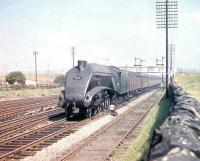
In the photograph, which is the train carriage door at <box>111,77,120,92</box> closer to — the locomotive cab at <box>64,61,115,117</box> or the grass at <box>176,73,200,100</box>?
the locomotive cab at <box>64,61,115,117</box>

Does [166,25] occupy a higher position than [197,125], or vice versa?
[166,25]

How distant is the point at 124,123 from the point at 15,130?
23.0ft

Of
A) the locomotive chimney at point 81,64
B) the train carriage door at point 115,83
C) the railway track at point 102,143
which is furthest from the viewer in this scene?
the train carriage door at point 115,83

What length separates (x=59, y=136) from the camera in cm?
1819

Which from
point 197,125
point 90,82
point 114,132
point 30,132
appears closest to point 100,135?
point 114,132

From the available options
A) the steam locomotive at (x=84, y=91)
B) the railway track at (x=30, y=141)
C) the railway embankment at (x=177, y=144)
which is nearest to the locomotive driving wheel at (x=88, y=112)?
the steam locomotive at (x=84, y=91)

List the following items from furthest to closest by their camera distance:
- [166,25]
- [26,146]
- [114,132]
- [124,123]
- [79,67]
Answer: [166,25], [79,67], [124,123], [114,132], [26,146]

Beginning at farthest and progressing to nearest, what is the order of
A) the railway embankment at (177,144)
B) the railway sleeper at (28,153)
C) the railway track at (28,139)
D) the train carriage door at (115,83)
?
the train carriage door at (115,83) < the railway track at (28,139) < the railway sleeper at (28,153) < the railway embankment at (177,144)

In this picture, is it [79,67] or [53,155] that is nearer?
[53,155]

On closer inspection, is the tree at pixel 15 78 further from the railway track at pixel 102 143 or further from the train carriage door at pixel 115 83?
the railway track at pixel 102 143

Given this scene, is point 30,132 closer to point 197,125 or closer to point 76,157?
point 76,157

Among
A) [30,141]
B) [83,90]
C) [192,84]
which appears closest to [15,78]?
[192,84]

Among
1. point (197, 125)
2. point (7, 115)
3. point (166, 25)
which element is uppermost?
point (166, 25)

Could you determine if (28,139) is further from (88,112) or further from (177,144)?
(177,144)
